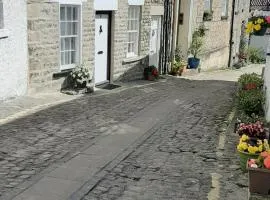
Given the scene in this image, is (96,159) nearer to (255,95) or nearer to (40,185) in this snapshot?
(40,185)

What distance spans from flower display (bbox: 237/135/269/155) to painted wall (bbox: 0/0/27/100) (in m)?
5.99

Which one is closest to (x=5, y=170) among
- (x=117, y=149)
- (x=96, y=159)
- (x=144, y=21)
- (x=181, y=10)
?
(x=96, y=159)

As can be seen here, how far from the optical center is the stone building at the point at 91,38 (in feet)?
36.7

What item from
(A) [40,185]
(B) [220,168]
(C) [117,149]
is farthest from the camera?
(C) [117,149]

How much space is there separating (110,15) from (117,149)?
7.82m

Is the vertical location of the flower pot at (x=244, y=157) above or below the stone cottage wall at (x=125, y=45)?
below

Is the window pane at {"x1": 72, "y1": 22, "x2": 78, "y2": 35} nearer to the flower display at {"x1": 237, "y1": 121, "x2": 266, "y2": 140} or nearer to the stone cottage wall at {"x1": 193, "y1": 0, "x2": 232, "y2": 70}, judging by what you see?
the flower display at {"x1": 237, "y1": 121, "x2": 266, "y2": 140}

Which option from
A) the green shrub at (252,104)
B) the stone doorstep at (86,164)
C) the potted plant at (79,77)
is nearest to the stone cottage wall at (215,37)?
the potted plant at (79,77)

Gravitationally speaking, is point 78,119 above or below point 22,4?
below

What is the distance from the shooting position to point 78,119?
941 cm

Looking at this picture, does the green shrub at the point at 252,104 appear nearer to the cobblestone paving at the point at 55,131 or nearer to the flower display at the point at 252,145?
the cobblestone paving at the point at 55,131

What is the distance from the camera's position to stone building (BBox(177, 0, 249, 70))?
20.9 metres

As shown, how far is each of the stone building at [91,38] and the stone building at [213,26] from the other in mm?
3038

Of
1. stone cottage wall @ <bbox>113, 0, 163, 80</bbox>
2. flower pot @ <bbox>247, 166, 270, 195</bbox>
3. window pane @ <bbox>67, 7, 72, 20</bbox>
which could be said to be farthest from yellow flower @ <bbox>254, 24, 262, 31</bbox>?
stone cottage wall @ <bbox>113, 0, 163, 80</bbox>
